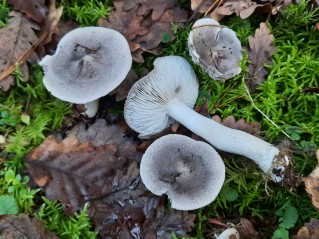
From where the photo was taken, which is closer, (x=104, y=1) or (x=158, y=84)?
(x=158, y=84)

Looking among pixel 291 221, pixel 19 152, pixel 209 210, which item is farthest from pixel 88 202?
pixel 291 221

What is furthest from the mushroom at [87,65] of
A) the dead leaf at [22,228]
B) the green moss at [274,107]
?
the dead leaf at [22,228]

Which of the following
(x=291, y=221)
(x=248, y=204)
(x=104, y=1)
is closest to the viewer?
(x=291, y=221)

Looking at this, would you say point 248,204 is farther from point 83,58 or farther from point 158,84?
point 83,58

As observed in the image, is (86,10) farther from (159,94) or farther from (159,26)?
(159,94)

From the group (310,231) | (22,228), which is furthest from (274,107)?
(22,228)

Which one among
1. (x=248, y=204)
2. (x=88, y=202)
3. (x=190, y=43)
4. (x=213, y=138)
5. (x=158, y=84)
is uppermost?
(x=190, y=43)
